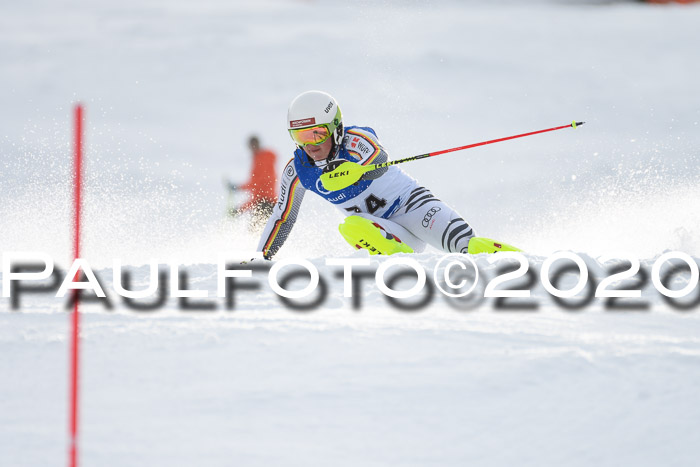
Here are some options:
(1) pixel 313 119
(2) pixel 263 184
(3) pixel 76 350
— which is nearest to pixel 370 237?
(1) pixel 313 119

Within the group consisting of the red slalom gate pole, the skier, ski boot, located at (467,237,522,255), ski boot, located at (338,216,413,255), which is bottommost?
the red slalom gate pole

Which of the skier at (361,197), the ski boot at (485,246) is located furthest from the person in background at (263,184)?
the ski boot at (485,246)

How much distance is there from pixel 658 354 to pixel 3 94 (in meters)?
16.8

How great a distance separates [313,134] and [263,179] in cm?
366

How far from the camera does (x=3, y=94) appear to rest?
17891 mm

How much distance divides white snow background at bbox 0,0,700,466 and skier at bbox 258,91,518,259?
1017 mm

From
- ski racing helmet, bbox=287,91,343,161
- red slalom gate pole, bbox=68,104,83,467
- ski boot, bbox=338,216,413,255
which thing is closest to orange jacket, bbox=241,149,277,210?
ski racing helmet, bbox=287,91,343,161

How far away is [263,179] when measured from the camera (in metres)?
9.41

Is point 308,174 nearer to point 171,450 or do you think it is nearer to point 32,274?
point 32,274

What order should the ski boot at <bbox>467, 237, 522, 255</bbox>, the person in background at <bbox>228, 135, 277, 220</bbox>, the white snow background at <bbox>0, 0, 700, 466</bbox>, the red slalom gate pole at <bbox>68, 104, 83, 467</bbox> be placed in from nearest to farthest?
the red slalom gate pole at <bbox>68, 104, 83, 467</bbox>, the white snow background at <bbox>0, 0, 700, 466</bbox>, the ski boot at <bbox>467, 237, 522, 255</bbox>, the person in background at <bbox>228, 135, 277, 220</bbox>

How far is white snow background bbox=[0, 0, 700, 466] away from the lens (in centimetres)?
298

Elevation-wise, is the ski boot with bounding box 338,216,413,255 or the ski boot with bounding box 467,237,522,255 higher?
the ski boot with bounding box 338,216,413,255

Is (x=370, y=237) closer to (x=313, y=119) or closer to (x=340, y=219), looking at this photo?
(x=313, y=119)

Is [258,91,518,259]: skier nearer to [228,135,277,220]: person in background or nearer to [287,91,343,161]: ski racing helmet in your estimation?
[287,91,343,161]: ski racing helmet
